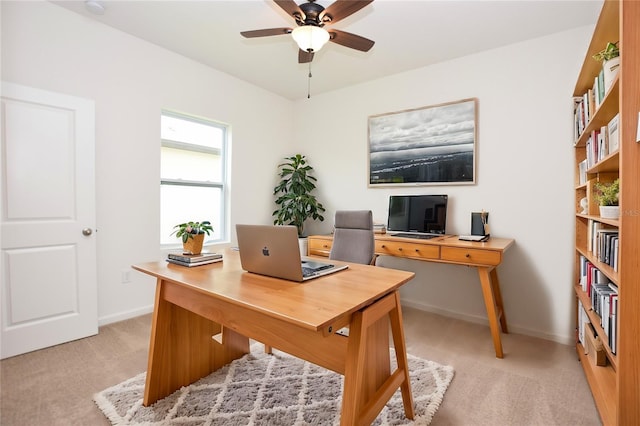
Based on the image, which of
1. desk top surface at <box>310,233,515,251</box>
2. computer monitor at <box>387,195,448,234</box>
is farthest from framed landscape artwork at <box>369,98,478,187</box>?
desk top surface at <box>310,233,515,251</box>

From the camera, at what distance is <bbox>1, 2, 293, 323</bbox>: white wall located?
2.40 meters

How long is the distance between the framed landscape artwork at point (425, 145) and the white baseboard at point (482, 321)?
129 cm

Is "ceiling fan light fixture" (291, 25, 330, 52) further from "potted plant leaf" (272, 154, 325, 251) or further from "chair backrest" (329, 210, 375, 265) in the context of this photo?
"potted plant leaf" (272, 154, 325, 251)

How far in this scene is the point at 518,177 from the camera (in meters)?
2.82

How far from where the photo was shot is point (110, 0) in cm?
239

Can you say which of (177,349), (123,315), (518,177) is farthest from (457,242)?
(123,315)

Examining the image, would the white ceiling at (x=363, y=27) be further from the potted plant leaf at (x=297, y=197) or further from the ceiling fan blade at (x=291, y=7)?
the potted plant leaf at (x=297, y=197)

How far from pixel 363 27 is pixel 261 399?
2.81 meters

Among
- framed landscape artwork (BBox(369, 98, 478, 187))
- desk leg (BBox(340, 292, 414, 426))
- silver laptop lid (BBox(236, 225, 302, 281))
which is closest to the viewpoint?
desk leg (BBox(340, 292, 414, 426))

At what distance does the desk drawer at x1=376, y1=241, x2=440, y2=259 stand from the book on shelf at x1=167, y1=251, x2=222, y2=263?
156 centimetres

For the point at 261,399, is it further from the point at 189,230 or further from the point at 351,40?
the point at 351,40

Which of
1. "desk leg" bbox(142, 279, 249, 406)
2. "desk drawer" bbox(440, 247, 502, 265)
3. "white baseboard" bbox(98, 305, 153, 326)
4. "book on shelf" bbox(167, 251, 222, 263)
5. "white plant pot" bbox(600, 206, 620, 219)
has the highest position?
"white plant pot" bbox(600, 206, 620, 219)

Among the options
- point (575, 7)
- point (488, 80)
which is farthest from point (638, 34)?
point (488, 80)

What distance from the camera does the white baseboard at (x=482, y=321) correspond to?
8.60 ft
